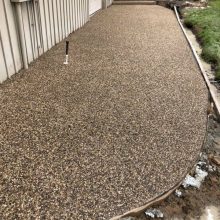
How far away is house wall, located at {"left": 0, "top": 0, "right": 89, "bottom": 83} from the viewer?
4.03 metres

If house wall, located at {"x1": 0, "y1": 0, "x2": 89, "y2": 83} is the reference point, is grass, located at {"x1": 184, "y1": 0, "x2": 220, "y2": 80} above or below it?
below

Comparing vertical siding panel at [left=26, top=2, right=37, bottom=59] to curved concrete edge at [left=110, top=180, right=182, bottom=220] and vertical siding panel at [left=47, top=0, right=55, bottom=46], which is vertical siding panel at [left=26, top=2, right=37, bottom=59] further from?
curved concrete edge at [left=110, top=180, right=182, bottom=220]

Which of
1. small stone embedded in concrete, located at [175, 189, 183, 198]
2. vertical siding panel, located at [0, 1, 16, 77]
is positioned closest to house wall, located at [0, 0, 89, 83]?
vertical siding panel, located at [0, 1, 16, 77]

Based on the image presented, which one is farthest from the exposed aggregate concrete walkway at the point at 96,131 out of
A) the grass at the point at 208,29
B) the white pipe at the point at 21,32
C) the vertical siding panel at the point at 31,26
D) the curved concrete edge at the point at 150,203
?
the grass at the point at 208,29

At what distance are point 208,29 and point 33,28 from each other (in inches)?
206

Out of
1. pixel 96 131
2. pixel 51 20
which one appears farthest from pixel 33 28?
pixel 96 131

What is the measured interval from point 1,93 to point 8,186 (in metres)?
1.90

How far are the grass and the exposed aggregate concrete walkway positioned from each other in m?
0.52

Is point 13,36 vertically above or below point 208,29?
above

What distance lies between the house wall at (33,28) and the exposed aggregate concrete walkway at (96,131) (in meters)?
0.25

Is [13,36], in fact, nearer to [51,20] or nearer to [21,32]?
[21,32]

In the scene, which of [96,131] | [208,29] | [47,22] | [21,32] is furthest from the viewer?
[208,29]

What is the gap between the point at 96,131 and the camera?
319 cm

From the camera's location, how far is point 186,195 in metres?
2.52
